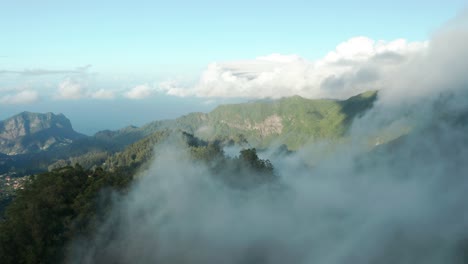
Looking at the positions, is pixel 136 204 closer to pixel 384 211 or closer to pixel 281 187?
pixel 281 187

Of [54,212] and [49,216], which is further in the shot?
[54,212]

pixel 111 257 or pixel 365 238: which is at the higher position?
pixel 111 257

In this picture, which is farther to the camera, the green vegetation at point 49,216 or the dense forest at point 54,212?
the dense forest at point 54,212

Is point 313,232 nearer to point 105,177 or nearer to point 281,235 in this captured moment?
point 281,235

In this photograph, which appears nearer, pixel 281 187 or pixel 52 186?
pixel 52 186

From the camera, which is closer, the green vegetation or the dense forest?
the green vegetation

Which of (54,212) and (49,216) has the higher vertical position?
(54,212)

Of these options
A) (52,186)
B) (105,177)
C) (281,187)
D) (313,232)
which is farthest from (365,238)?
(52,186)

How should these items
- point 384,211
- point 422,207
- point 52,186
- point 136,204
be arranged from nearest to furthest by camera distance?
1. point 52,186
2. point 136,204
3. point 384,211
4. point 422,207

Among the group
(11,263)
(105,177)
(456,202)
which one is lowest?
(456,202)

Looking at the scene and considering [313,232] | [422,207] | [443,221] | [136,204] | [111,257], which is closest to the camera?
[111,257]
